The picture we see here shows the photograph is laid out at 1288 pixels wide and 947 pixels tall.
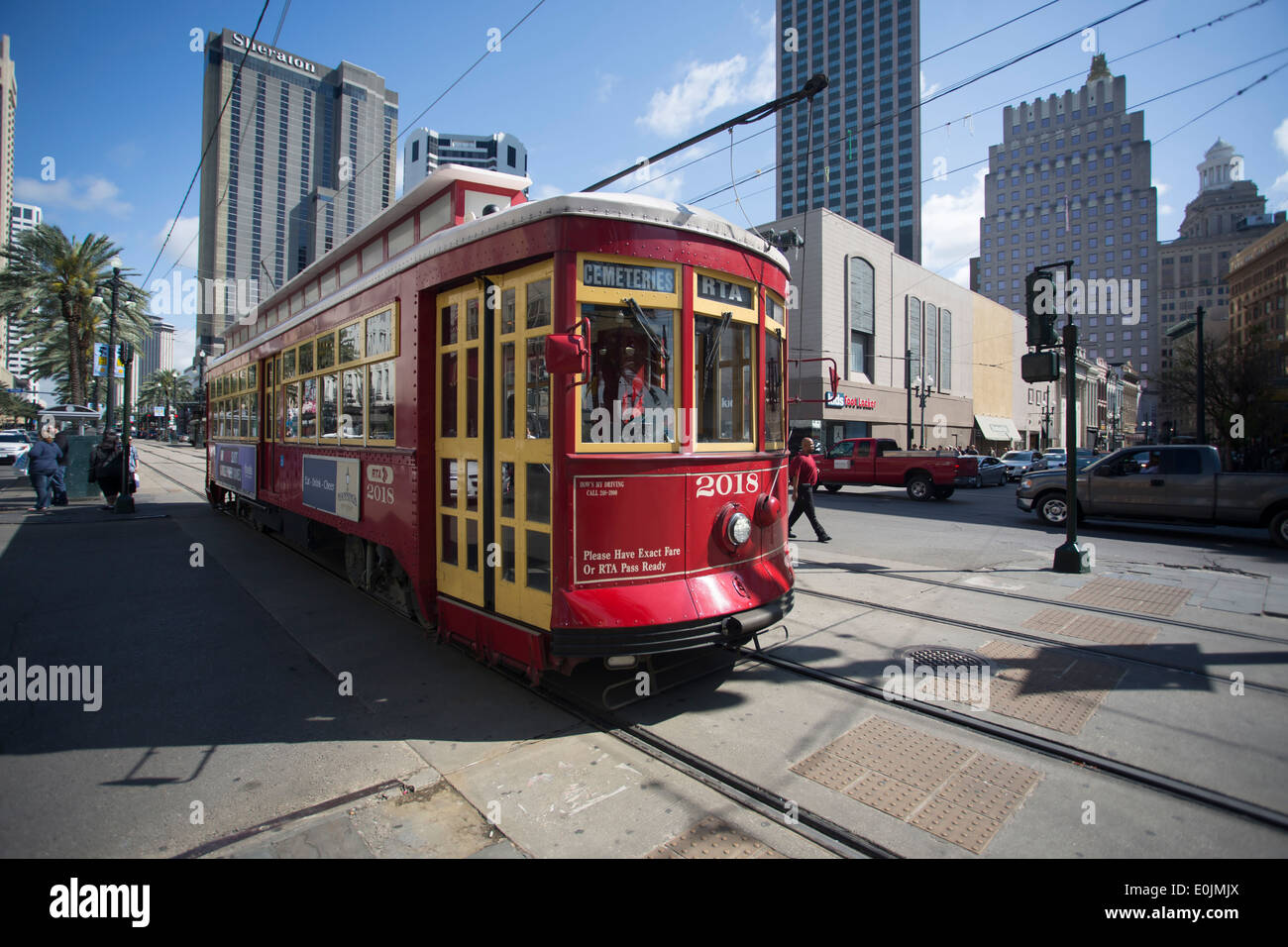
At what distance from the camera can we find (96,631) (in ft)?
19.8

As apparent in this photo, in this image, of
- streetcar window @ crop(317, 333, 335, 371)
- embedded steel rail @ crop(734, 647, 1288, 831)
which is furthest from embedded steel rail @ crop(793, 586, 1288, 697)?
streetcar window @ crop(317, 333, 335, 371)

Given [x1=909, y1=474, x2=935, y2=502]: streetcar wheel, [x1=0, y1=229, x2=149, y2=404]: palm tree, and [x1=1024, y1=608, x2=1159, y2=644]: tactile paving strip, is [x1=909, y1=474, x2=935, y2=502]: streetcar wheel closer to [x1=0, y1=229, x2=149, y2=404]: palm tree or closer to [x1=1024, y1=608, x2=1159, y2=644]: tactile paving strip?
[x1=1024, y1=608, x2=1159, y2=644]: tactile paving strip

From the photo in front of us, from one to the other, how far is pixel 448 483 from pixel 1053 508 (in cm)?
1322

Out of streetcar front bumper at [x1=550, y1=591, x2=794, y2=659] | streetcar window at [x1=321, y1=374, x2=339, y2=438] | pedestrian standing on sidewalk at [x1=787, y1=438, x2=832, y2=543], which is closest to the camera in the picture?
streetcar front bumper at [x1=550, y1=591, x2=794, y2=659]

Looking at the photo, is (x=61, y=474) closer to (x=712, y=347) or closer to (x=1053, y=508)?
(x=712, y=347)

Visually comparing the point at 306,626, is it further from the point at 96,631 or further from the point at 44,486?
the point at 44,486

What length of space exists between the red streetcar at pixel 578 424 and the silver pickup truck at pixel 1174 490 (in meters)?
9.02

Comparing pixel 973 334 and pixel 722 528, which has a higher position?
pixel 973 334

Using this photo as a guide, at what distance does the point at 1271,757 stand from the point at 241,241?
187 ft

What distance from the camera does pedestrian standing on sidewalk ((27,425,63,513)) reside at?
46.7 ft

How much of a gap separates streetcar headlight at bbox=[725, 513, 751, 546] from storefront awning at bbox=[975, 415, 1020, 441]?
5611 centimetres

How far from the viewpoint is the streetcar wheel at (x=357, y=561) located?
277 inches
